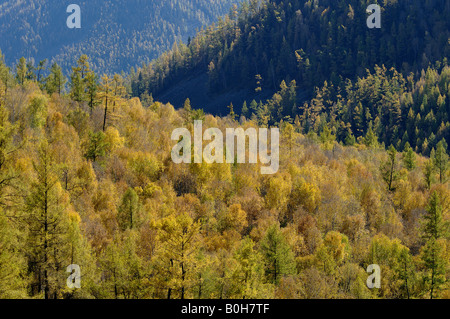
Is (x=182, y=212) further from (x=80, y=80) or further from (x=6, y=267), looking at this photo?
(x=6, y=267)

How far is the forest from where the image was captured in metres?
35.7

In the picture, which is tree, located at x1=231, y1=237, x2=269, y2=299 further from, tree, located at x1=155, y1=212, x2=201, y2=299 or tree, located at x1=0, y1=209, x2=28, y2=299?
tree, located at x1=0, y1=209, x2=28, y2=299

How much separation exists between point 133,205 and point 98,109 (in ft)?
98.1

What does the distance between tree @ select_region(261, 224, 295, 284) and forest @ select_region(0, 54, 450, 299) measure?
0.15m

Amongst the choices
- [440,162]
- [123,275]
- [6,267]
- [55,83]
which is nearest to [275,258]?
[123,275]

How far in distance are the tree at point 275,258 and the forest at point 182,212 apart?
6.1 inches

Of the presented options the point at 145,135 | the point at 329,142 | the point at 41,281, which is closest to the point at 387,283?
the point at 41,281

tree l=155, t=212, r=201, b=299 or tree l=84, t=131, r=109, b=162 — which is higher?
tree l=84, t=131, r=109, b=162

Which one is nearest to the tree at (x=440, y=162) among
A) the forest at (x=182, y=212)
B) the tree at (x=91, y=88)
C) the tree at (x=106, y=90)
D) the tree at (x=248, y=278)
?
the forest at (x=182, y=212)

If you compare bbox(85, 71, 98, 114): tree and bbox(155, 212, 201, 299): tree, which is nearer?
bbox(155, 212, 201, 299): tree

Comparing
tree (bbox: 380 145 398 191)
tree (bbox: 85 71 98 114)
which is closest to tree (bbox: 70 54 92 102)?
tree (bbox: 85 71 98 114)

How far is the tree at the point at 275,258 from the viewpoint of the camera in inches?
1933

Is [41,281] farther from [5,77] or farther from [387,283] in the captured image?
[5,77]

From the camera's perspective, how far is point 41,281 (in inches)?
1407
